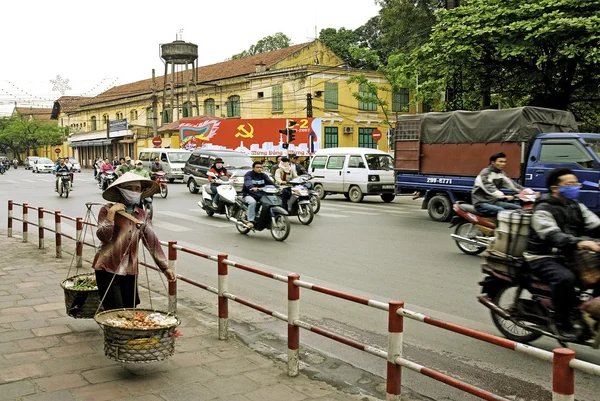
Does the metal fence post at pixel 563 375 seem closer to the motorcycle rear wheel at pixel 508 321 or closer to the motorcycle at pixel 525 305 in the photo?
the motorcycle at pixel 525 305

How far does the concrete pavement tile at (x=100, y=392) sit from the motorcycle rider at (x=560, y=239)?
337cm

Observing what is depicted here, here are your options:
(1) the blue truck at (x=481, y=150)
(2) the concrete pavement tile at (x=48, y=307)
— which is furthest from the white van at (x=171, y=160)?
(2) the concrete pavement tile at (x=48, y=307)

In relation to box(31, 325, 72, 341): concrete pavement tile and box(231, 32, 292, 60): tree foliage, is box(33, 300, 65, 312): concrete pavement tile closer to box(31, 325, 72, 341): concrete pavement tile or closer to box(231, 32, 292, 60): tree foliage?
box(31, 325, 72, 341): concrete pavement tile

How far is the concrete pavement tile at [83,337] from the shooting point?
17.5 ft

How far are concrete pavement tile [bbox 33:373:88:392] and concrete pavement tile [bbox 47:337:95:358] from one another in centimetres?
52

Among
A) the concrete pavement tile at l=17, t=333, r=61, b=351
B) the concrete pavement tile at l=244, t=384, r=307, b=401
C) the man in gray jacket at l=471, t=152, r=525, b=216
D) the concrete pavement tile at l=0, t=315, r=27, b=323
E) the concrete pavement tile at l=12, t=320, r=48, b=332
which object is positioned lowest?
the concrete pavement tile at l=0, t=315, r=27, b=323

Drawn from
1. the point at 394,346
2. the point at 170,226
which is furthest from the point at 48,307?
the point at 170,226

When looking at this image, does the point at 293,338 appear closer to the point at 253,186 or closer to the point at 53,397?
the point at 53,397

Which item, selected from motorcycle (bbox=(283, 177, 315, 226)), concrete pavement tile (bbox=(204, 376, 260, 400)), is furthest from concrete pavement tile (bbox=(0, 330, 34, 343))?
motorcycle (bbox=(283, 177, 315, 226))

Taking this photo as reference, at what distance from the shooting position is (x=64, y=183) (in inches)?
913

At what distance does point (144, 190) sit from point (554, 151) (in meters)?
10.6

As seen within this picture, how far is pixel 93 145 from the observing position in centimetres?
6738

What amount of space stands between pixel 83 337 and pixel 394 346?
3105 mm

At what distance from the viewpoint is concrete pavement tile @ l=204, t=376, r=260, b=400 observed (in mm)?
4172
